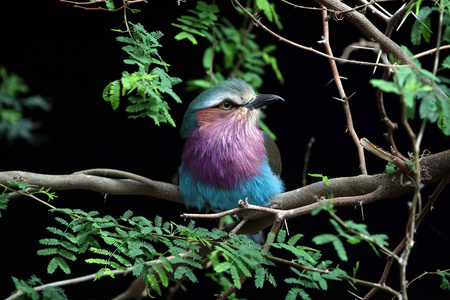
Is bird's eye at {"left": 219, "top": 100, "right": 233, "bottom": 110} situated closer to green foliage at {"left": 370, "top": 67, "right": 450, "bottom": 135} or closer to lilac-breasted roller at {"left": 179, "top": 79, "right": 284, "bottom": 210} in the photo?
lilac-breasted roller at {"left": 179, "top": 79, "right": 284, "bottom": 210}

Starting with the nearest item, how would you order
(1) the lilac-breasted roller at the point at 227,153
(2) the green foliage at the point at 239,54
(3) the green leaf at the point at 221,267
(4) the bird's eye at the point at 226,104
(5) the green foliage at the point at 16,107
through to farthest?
1. (3) the green leaf at the point at 221,267
2. (1) the lilac-breasted roller at the point at 227,153
3. (4) the bird's eye at the point at 226,104
4. (2) the green foliage at the point at 239,54
5. (5) the green foliage at the point at 16,107

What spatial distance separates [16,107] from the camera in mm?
2633

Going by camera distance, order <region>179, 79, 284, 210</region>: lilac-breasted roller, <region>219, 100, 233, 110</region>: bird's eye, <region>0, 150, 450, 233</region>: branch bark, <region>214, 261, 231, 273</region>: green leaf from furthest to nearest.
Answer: <region>219, 100, 233, 110</region>: bird's eye
<region>179, 79, 284, 210</region>: lilac-breasted roller
<region>0, 150, 450, 233</region>: branch bark
<region>214, 261, 231, 273</region>: green leaf

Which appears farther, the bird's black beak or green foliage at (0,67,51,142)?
green foliage at (0,67,51,142)

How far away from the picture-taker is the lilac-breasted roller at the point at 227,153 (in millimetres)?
1815

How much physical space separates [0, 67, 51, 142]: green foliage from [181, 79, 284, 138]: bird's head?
1008 millimetres

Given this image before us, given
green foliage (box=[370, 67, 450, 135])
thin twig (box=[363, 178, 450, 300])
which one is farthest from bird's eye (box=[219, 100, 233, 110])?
green foliage (box=[370, 67, 450, 135])

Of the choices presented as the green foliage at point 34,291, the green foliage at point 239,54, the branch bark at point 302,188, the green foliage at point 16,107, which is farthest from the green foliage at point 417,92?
the green foliage at point 16,107

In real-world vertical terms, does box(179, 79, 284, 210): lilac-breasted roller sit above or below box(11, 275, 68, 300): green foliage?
above

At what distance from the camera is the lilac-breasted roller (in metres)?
1.82

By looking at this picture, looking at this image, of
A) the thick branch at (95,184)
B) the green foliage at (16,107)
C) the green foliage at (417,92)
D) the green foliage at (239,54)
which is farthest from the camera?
the green foliage at (16,107)

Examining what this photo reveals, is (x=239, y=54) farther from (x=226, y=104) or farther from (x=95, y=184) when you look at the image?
(x=95, y=184)

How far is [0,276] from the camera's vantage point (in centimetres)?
252

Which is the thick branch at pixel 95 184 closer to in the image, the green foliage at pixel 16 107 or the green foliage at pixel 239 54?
the green foliage at pixel 239 54
